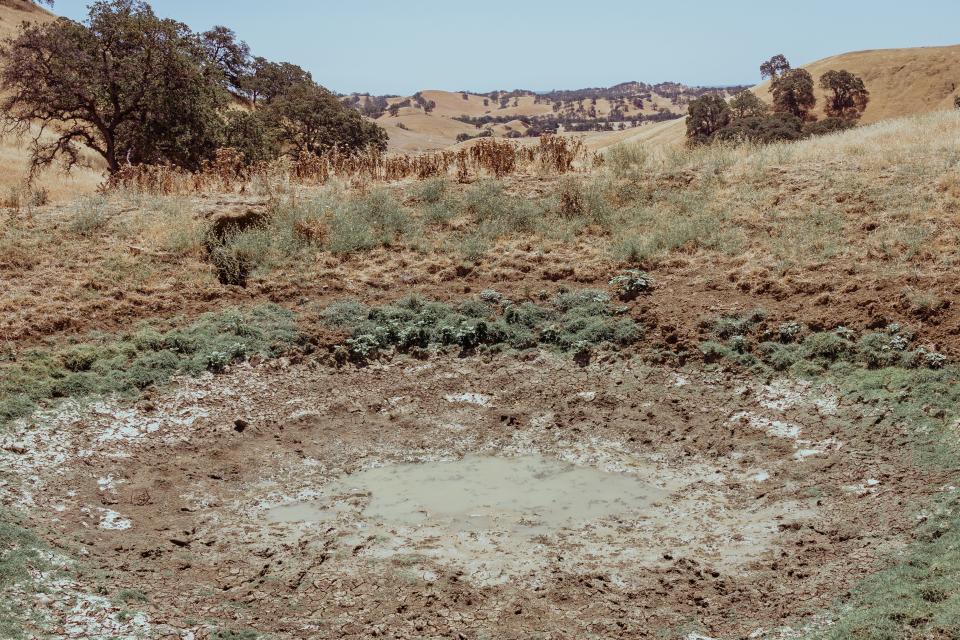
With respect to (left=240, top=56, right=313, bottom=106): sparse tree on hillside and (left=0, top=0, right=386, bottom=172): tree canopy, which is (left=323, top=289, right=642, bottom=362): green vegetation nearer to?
(left=0, top=0, right=386, bottom=172): tree canopy

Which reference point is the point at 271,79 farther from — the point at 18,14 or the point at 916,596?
the point at 916,596

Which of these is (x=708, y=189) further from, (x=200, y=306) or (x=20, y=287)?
(x=20, y=287)

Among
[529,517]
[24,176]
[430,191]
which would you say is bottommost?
[529,517]

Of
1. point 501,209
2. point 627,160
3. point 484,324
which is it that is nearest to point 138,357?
point 484,324

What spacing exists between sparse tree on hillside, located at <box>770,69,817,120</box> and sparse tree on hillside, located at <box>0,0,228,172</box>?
38.6 meters

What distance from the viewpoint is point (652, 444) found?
356 inches

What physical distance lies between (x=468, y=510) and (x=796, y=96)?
49.1 metres

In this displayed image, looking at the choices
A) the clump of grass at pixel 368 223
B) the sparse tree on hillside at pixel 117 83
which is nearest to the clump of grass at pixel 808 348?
the clump of grass at pixel 368 223

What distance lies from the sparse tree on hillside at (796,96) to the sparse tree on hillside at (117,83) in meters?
38.6

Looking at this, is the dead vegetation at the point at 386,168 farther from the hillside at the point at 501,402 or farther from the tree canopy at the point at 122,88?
the tree canopy at the point at 122,88

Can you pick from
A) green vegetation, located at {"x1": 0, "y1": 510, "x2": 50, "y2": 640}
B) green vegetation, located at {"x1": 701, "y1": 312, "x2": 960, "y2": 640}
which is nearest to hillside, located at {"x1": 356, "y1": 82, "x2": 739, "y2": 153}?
green vegetation, located at {"x1": 701, "y1": 312, "x2": 960, "y2": 640}

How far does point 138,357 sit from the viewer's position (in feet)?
34.9

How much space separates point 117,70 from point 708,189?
1493cm

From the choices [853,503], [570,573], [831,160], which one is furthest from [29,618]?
[831,160]
